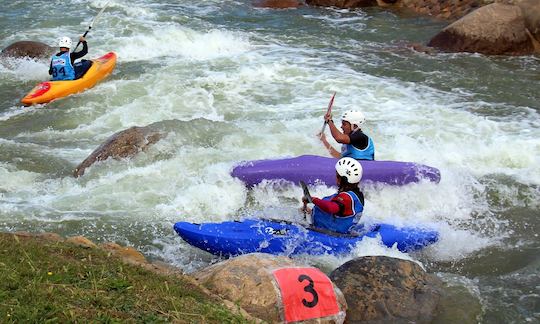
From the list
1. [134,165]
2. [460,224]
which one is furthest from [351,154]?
[134,165]

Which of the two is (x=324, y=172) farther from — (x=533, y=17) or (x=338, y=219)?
(x=533, y=17)

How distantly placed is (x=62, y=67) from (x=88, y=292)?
800 centimetres

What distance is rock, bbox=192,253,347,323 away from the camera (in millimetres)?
3930

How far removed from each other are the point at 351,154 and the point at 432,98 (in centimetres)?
380

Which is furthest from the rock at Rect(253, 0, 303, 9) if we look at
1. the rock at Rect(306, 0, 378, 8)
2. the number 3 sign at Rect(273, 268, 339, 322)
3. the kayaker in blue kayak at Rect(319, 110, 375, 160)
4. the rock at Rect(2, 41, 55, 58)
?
the number 3 sign at Rect(273, 268, 339, 322)

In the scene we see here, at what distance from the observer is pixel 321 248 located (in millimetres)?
5617

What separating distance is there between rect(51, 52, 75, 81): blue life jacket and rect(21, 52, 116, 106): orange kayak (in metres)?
0.13

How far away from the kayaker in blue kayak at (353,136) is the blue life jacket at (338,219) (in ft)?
4.65

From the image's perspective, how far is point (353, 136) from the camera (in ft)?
23.2

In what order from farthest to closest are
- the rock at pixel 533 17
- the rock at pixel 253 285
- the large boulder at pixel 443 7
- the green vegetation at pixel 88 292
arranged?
the large boulder at pixel 443 7 → the rock at pixel 533 17 → the rock at pixel 253 285 → the green vegetation at pixel 88 292

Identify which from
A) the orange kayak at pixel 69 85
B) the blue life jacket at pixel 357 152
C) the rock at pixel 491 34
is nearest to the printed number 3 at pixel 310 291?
the blue life jacket at pixel 357 152

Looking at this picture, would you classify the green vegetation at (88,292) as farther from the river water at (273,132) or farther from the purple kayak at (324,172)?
the purple kayak at (324,172)

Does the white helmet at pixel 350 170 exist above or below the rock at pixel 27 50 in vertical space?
above

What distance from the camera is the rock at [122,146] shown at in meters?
7.69
